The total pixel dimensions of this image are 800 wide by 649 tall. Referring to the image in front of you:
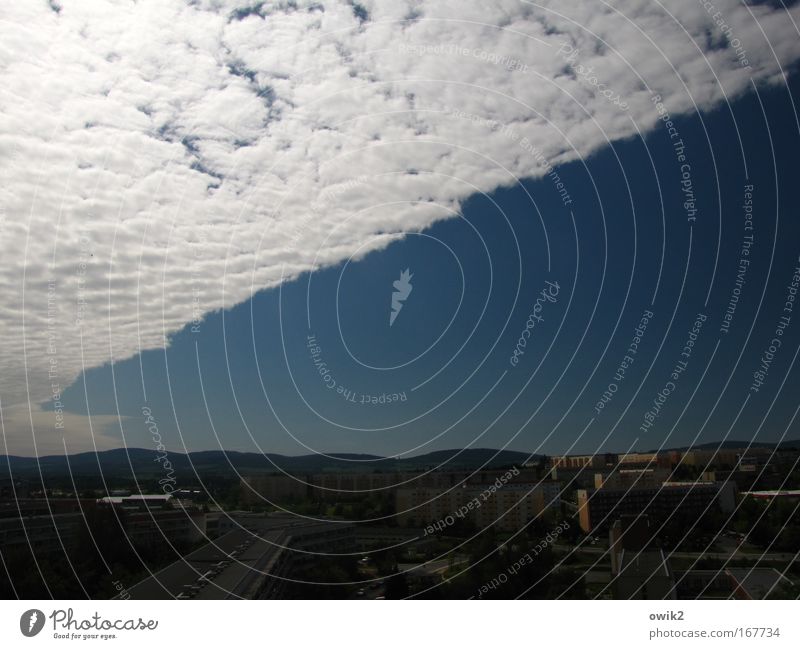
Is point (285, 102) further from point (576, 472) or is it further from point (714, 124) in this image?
point (576, 472)

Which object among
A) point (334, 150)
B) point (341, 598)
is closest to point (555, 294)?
point (334, 150)

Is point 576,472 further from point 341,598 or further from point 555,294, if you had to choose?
point 341,598

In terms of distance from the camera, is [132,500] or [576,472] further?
[576,472]

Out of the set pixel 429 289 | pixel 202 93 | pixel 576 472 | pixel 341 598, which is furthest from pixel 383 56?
pixel 341 598

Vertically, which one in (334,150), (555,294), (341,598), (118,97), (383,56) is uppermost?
(383,56)
